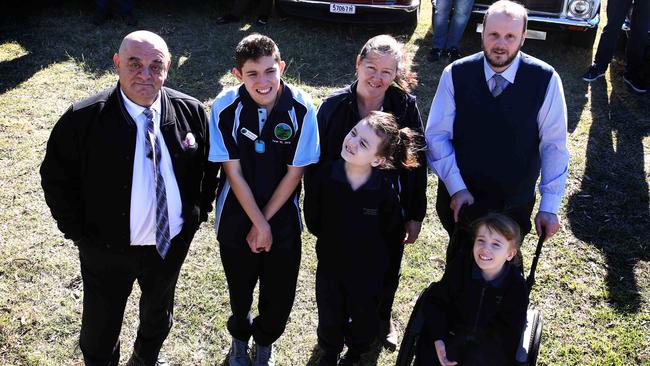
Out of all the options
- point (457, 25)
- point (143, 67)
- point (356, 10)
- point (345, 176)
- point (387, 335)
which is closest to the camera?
point (143, 67)

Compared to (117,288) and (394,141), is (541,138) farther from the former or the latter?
(117,288)

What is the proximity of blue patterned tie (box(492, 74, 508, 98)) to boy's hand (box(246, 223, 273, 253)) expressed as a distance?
1365mm

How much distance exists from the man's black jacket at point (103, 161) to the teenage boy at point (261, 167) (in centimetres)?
16

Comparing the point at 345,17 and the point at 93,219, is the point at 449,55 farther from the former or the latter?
the point at 93,219

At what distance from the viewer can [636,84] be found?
672cm

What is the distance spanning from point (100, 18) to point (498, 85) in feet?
21.3

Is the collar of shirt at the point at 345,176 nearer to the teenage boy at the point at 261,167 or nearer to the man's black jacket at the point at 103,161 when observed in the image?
the teenage boy at the point at 261,167

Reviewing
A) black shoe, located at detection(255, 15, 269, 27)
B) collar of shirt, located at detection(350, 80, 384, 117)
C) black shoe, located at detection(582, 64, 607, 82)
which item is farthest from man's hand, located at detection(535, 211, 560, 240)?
black shoe, located at detection(255, 15, 269, 27)

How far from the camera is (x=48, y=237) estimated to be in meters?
4.43

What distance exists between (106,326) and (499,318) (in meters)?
1.98

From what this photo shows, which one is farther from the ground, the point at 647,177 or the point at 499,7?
the point at 499,7

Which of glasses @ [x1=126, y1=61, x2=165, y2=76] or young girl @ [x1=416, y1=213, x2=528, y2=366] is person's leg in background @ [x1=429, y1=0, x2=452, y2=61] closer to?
young girl @ [x1=416, y1=213, x2=528, y2=366]

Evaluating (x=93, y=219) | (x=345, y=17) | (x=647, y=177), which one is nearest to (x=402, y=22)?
(x=345, y=17)

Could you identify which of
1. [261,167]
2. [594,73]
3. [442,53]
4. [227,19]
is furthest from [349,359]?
[227,19]
